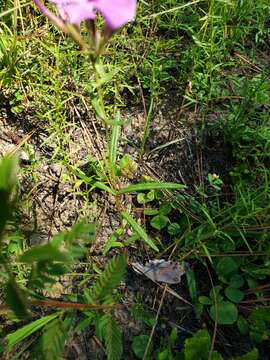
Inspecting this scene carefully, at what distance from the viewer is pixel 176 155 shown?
5.84 feet

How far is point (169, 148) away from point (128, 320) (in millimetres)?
693

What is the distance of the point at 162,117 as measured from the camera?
73.7 inches

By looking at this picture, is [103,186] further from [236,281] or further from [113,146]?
[236,281]

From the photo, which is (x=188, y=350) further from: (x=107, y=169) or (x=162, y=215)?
(x=107, y=169)

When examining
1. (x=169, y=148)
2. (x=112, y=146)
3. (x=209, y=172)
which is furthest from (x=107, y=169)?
(x=209, y=172)

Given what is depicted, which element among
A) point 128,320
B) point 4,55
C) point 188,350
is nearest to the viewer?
point 188,350

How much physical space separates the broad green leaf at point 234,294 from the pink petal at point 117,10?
986 millimetres

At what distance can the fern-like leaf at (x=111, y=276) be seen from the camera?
2.75 feet

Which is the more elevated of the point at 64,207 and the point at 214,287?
the point at 64,207

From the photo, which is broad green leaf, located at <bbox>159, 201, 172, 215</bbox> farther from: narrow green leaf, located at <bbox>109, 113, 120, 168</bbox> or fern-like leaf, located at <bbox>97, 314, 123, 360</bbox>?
fern-like leaf, located at <bbox>97, 314, 123, 360</bbox>

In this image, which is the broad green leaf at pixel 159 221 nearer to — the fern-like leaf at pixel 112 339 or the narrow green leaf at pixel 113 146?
the narrow green leaf at pixel 113 146

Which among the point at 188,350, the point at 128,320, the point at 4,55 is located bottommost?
the point at 188,350

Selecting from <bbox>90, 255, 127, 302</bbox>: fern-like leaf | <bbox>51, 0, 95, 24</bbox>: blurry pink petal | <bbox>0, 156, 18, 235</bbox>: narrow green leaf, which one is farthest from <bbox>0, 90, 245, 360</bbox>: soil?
<bbox>0, 156, 18, 235</bbox>: narrow green leaf

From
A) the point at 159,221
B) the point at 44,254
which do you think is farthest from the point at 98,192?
the point at 44,254
